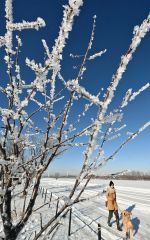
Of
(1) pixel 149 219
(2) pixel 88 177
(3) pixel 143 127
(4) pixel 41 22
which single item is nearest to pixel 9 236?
(2) pixel 88 177

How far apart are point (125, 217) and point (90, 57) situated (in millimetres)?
8404

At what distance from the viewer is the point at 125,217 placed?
29.9 ft

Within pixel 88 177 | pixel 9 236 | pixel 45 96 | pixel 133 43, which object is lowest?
pixel 9 236

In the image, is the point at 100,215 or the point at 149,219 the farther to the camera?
the point at 100,215

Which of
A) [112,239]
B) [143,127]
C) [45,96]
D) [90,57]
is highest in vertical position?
[90,57]

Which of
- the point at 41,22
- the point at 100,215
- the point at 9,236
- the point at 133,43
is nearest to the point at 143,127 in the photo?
the point at 133,43

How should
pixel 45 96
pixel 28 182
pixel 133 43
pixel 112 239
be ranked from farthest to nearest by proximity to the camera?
1. pixel 112 239
2. pixel 28 182
3. pixel 45 96
4. pixel 133 43

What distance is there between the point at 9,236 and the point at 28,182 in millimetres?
515

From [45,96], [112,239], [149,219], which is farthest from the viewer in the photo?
[149,219]

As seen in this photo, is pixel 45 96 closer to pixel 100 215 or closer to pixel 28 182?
pixel 28 182

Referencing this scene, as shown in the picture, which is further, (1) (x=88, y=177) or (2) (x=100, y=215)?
(2) (x=100, y=215)

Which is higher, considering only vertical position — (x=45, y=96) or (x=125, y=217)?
(x=45, y=96)

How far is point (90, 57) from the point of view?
175 centimetres

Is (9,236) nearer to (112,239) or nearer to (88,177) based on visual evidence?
(88,177)
